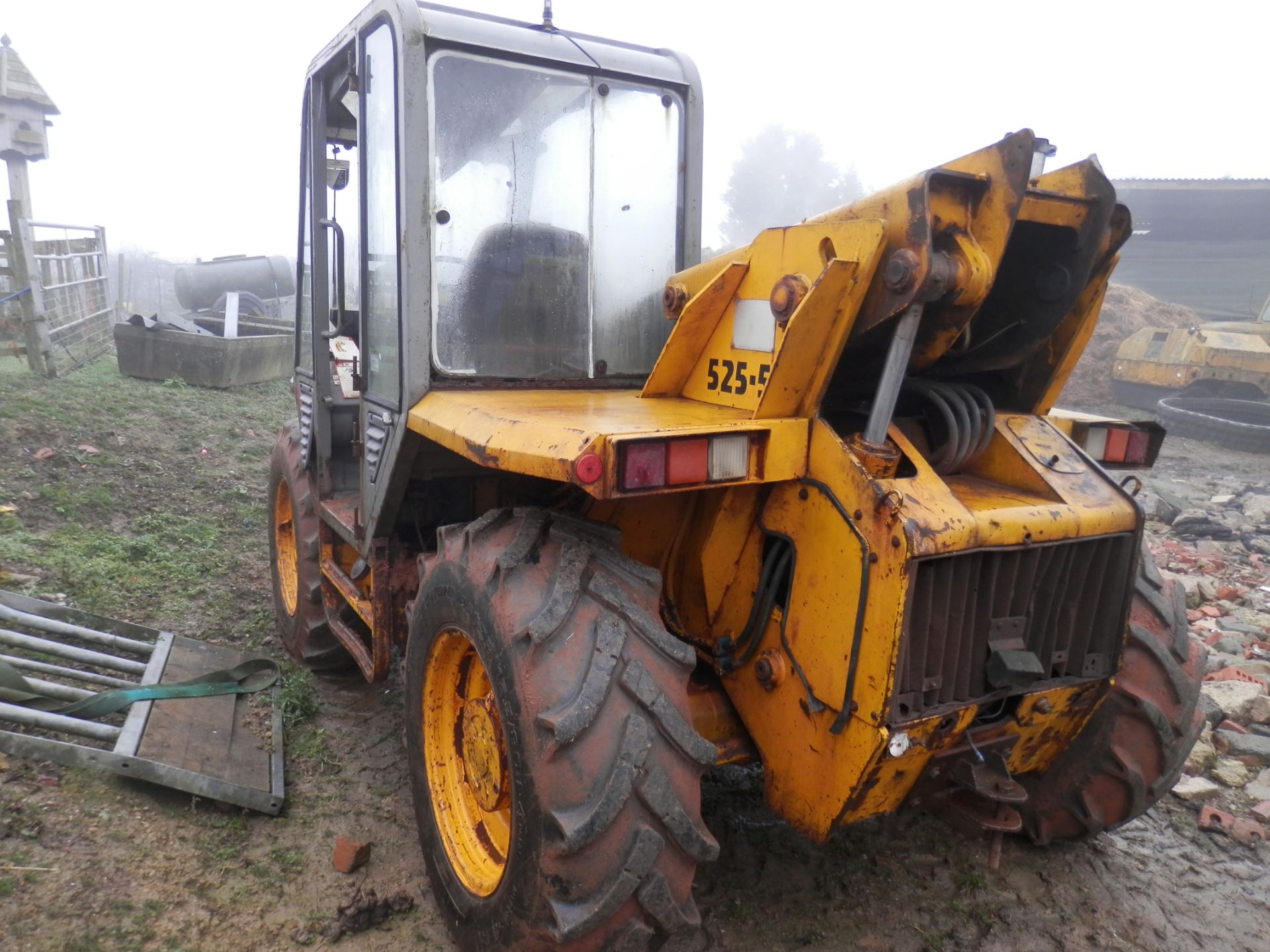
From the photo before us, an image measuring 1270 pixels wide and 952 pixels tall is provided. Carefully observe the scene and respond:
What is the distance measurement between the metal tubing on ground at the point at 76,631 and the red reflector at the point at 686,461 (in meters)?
2.97

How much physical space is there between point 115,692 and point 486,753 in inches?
63.6

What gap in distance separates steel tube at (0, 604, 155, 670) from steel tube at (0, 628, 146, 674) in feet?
0.19

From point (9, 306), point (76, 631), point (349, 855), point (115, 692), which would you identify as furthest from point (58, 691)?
point (9, 306)

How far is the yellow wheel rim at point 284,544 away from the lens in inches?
175

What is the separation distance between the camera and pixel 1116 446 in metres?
2.74

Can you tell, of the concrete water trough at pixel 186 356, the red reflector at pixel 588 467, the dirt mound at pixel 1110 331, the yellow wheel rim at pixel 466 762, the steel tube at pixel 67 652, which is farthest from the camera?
the dirt mound at pixel 1110 331

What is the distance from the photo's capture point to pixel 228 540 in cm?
572

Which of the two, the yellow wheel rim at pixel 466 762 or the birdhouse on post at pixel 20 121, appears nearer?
the yellow wheel rim at pixel 466 762

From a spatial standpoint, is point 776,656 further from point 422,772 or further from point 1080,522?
point 422,772

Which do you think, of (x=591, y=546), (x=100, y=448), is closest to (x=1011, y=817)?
(x=591, y=546)

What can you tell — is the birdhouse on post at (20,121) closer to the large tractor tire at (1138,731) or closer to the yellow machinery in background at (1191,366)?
the large tractor tire at (1138,731)

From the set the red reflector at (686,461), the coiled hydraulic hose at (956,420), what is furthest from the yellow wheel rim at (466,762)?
the coiled hydraulic hose at (956,420)

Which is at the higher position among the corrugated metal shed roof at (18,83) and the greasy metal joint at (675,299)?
the corrugated metal shed roof at (18,83)

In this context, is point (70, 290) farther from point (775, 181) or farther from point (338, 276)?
point (775, 181)
